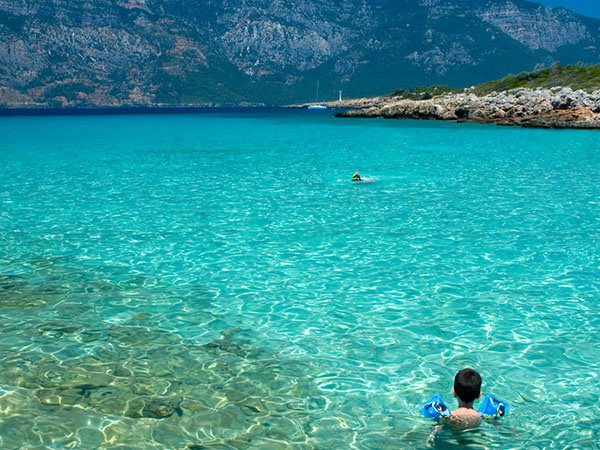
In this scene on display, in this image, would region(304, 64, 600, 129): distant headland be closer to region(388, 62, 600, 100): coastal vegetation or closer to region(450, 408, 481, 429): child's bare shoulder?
region(388, 62, 600, 100): coastal vegetation

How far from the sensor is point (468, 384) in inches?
253

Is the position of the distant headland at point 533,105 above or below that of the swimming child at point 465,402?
above

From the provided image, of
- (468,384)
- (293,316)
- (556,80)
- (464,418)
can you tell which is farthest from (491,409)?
(556,80)

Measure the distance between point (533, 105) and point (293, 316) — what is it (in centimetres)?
6619

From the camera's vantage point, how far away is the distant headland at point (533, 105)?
200ft

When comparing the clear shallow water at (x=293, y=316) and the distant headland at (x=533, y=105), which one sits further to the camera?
the distant headland at (x=533, y=105)

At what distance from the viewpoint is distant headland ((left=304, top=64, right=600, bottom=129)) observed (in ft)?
200

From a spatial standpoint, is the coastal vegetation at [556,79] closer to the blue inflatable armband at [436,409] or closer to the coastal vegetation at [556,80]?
the coastal vegetation at [556,80]

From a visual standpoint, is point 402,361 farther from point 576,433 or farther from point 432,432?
point 576,433

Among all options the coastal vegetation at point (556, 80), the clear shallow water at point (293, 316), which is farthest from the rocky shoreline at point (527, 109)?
the clear shallow water at point (293, 316)

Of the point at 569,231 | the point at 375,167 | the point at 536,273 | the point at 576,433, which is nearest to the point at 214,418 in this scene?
the point at 576,433

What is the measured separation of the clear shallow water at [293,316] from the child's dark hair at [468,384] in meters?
0.53

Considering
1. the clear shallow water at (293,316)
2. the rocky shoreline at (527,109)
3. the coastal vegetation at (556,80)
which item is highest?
the coastal vegetation at (556,80)

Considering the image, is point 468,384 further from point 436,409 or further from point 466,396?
point 436,409
